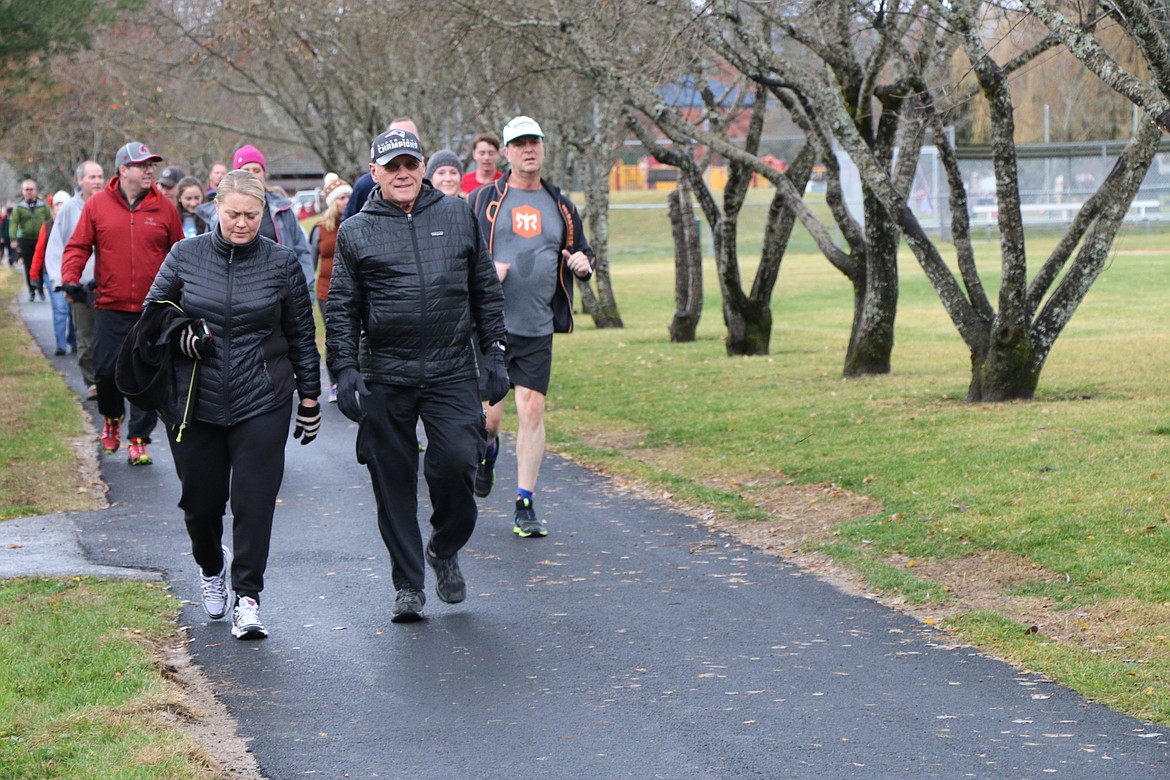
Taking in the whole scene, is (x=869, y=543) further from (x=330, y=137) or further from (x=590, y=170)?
(x=330, y=137)

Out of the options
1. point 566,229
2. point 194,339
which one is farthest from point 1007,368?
point 194,339

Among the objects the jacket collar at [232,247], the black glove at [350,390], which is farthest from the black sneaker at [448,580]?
the jacket collar at [232,247]

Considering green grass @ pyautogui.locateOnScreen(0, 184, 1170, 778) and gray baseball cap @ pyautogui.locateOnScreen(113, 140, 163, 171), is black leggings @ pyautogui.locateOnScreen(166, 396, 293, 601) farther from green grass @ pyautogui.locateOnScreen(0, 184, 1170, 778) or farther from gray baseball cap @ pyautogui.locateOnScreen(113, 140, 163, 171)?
gray baseball cap @ pyautogui.locateOnScreen(113, 140, 163, 171)

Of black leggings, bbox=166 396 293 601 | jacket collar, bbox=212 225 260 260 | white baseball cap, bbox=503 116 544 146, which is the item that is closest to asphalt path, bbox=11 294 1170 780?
black leggings, bbox=166 396 293 601

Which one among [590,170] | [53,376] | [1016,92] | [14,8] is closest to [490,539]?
[53,376]

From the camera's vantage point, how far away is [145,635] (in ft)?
20.5

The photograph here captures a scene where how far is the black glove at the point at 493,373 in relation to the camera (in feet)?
21.3

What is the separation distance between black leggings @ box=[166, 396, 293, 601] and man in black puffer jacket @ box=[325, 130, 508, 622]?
0.36 metres

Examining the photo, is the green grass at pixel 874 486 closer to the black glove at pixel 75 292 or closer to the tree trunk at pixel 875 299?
the tree trunk at pixel 875 299

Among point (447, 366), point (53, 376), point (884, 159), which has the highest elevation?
point (884, 159)

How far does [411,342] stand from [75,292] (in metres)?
5.56

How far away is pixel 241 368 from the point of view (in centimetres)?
618

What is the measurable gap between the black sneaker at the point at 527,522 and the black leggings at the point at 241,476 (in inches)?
85.4

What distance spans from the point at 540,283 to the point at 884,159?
6005 millimetres
